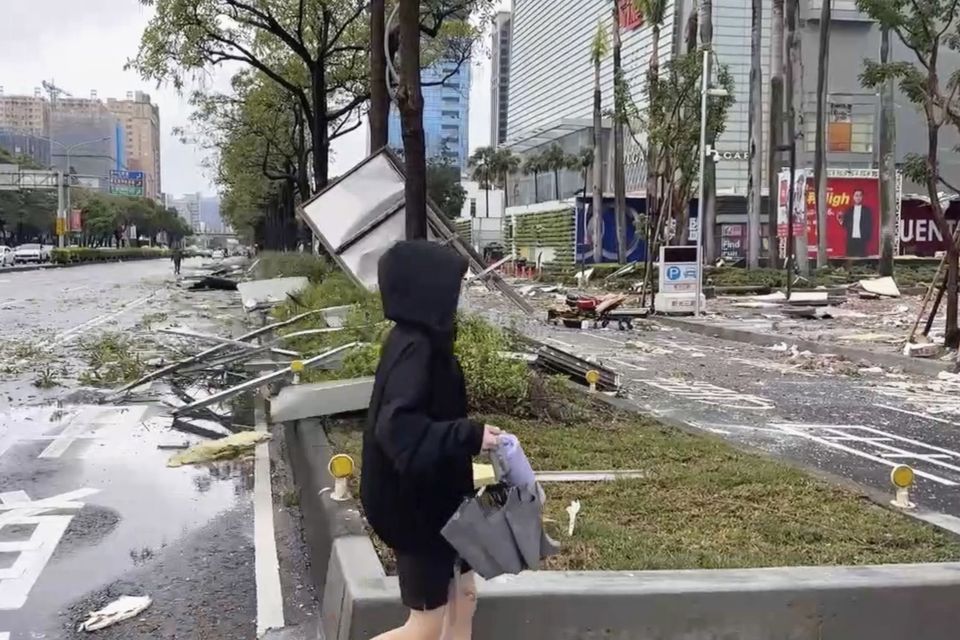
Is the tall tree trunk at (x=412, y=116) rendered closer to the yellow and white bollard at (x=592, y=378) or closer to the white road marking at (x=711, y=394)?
the yellow and white bollard at (x=592, y=378)

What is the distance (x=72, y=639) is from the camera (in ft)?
14.1

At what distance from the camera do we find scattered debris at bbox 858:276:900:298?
1220 inches

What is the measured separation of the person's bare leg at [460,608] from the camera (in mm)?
3170

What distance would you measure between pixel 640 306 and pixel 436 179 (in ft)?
208

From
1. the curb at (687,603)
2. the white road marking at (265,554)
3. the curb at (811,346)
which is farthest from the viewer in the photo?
the curb at (811,346)

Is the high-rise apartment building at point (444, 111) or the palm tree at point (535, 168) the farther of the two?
the palm tree at point (535, 168)

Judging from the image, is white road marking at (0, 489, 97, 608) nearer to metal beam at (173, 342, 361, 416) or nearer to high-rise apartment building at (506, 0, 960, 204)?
metal beam at (173, 342, 361, 416)

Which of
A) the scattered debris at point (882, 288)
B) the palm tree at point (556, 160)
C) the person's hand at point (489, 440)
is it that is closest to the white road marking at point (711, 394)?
the person's hand at point (489, 440)

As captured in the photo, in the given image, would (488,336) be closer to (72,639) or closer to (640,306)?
(72,639)

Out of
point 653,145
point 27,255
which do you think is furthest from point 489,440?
point 27,255

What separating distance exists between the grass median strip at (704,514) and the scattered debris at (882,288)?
85.0 feet

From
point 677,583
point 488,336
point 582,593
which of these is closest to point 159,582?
point 582,593

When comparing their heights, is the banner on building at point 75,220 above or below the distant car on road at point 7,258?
above

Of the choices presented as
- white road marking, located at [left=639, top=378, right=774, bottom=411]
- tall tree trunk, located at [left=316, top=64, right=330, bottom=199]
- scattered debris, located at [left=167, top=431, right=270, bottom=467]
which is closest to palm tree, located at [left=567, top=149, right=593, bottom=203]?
tall tree trunk, located at [left=316, top=64, right=330, bottom=199]
